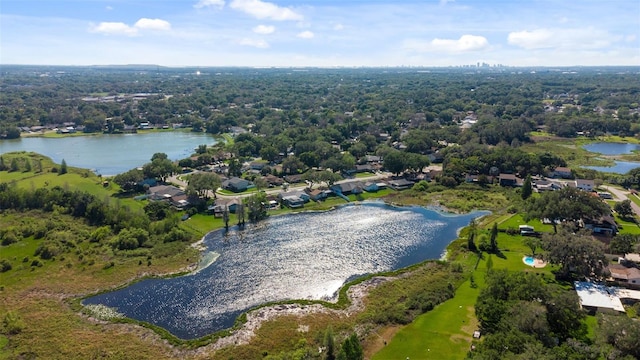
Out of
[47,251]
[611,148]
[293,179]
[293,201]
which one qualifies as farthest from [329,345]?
A: [611,148]

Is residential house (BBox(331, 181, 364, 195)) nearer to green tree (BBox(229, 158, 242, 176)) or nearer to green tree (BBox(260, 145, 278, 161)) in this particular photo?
green tree (BBox(229, 158, 242, 176))

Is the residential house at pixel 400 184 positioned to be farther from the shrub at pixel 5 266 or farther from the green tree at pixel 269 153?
the shrub at pixel 5 266

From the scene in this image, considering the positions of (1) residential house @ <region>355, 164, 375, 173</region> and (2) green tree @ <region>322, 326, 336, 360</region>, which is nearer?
(2) green tree @ <region>322, 326, 336, 360</region>

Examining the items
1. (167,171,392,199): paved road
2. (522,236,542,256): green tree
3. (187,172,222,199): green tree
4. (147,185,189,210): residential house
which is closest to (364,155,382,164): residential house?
(167,171,392,199): paved road

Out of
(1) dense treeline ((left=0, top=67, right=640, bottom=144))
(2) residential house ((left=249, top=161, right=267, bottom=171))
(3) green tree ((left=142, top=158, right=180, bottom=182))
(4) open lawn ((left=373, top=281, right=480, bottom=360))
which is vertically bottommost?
(4) open lawn ((left=373, top=281, right=480, bottom=360))

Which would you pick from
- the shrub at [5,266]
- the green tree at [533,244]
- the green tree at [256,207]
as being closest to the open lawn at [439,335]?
the green tree at [533,244]

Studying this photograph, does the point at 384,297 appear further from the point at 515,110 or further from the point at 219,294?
the point at 515,110
